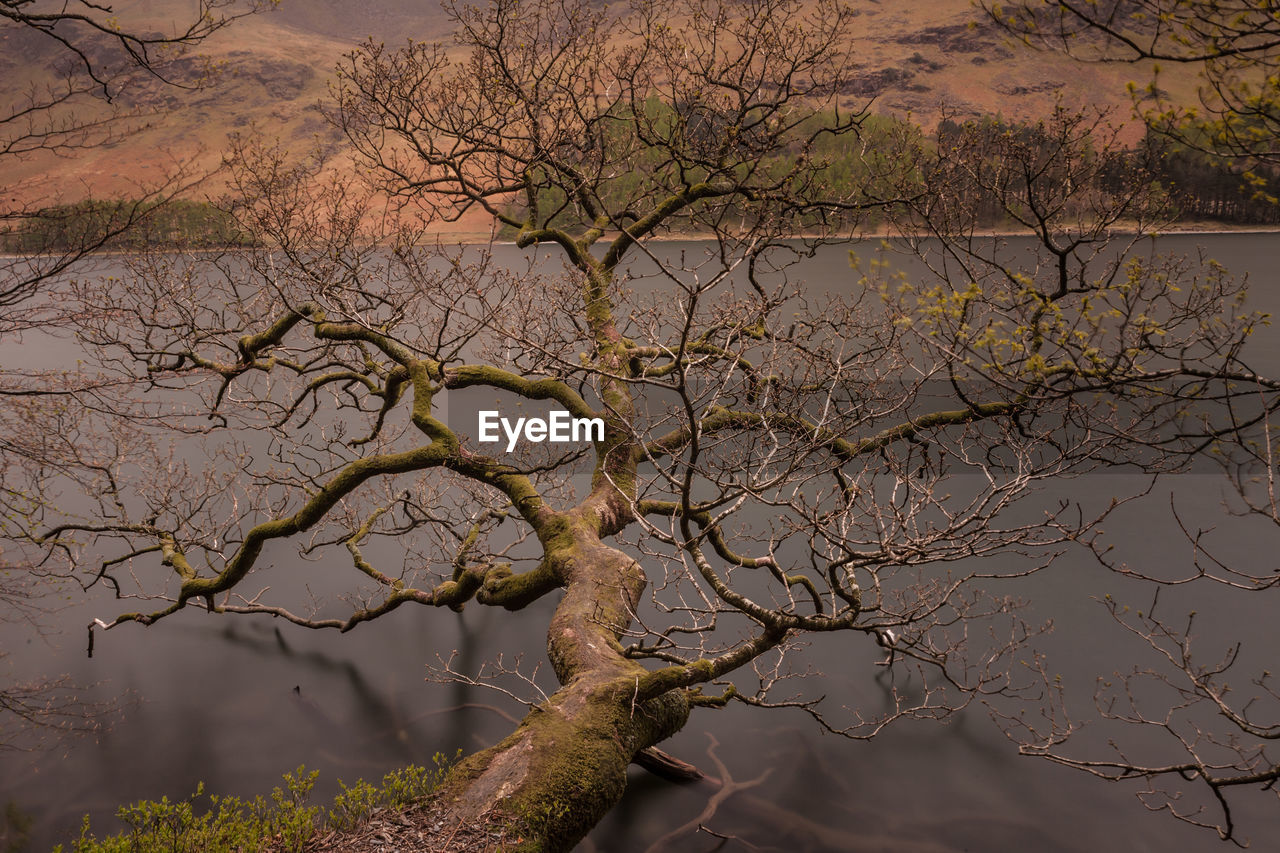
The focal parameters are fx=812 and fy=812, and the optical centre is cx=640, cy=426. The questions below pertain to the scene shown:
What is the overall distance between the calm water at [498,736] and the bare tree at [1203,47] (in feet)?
32.9

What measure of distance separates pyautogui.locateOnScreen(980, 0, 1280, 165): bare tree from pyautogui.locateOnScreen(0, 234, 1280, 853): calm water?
10.0 meters

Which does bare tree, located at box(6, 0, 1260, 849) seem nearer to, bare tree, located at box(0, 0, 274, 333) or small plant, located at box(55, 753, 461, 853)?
small plant, located at box(55, 753, 461, 853)

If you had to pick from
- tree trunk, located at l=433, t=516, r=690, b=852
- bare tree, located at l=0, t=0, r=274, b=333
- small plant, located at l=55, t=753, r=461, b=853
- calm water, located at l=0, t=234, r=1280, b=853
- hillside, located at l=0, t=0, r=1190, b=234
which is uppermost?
hillside, located at l=0, t=0, r=1190, b=234

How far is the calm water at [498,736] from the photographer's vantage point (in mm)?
11852

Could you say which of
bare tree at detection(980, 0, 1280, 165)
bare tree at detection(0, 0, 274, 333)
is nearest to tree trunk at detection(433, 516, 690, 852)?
bare tree at detection(980, 0, 1280, 165)

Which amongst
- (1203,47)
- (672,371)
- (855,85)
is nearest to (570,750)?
(672,371)

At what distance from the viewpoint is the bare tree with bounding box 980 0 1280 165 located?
13.7 feet

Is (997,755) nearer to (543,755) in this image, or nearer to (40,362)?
(543,755)

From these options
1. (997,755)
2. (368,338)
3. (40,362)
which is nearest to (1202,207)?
(997,755)

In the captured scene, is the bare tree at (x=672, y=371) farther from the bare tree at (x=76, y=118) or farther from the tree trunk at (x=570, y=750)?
the bare tree at (x=76, y=118)

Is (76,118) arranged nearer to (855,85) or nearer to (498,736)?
(498,736)

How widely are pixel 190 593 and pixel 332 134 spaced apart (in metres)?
113

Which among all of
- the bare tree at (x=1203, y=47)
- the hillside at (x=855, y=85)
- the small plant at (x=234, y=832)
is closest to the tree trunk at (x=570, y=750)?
the small plant at (x=234, y=832)

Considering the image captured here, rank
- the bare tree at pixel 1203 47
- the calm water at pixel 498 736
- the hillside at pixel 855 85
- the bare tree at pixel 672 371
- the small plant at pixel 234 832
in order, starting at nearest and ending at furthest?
the bare tree at pixel 1203 47, the small plant at pixel 234 832, the bare tree at pixel 672 371, the calm water at pixel 498 736, the hillside at pixel 855 85
